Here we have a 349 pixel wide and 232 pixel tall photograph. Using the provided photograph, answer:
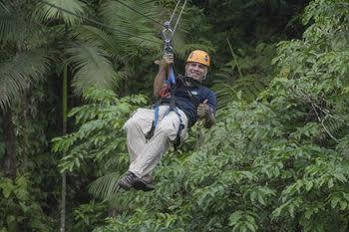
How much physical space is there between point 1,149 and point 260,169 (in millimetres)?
5511

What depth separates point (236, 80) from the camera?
447 inches

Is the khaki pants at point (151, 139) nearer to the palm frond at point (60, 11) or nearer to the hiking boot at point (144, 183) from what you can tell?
the hiking boot at point (144, 183)

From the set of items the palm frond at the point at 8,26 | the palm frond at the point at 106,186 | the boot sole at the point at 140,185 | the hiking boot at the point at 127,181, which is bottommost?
the palm frond at the point at 106,186

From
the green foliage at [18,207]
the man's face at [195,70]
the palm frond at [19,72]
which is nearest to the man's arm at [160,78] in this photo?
the man's face at [195,70]

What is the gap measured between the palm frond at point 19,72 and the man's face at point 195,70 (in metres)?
3.62

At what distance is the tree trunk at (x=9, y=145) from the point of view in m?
11.1

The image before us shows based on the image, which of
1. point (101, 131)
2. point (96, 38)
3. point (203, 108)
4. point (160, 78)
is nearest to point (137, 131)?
point (160, 78)

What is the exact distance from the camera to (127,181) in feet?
20.7

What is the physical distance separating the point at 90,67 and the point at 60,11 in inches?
35.7

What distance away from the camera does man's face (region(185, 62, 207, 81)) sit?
6.77 m

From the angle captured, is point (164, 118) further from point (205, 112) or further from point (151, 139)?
point (205, 112)

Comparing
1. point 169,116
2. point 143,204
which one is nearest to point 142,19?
point 143,204

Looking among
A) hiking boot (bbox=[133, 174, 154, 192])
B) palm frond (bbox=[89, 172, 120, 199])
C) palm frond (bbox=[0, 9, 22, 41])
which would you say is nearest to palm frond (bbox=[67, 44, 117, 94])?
palm frond (bbox=[0, 9, 22, 41])

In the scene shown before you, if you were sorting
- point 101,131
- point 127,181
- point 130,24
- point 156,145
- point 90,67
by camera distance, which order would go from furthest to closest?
point 130,24 → point 90,67 → point 101,131 → point 156,145 → point 127,181
